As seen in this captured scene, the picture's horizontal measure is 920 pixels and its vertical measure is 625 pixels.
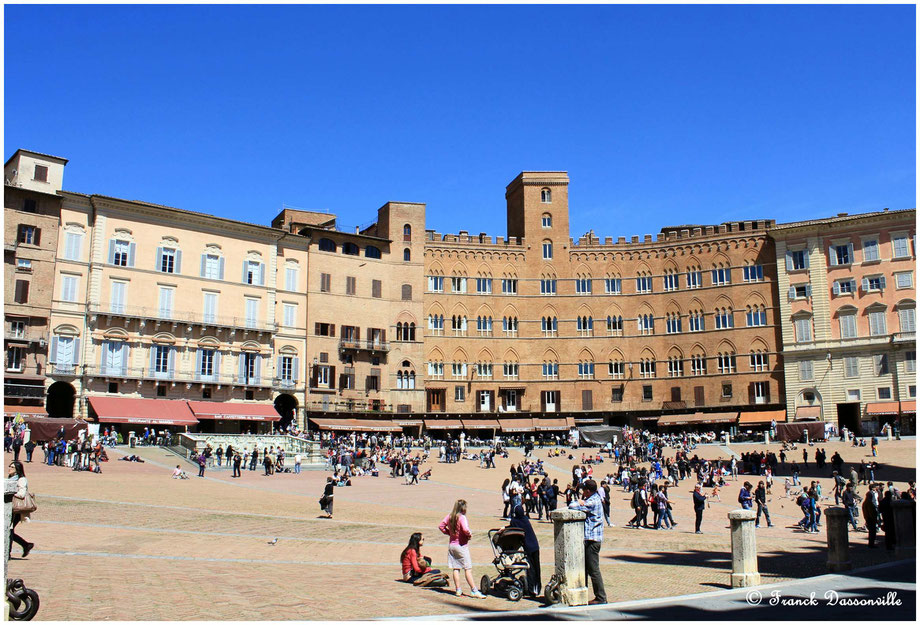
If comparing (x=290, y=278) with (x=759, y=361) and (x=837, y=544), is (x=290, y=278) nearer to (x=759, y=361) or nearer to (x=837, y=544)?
(x=759, y=361)

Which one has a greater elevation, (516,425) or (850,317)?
(850,317)

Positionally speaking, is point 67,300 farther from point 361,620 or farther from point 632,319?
point 361,620

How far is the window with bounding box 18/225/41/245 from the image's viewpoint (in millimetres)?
49188

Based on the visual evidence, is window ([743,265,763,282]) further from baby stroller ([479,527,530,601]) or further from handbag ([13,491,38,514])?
handbag ([13,491,38,514])

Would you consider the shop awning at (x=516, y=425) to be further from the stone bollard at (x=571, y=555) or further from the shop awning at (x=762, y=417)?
the stone bollard at (x=571, y=555)

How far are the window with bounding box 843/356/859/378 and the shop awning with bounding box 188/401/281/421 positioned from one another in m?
40.7

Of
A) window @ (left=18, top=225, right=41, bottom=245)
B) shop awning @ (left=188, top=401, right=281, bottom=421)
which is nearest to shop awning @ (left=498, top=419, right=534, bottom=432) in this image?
shop awning @ (left=188, top=401, right=281, bottom=421)

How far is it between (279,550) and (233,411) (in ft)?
A: 130

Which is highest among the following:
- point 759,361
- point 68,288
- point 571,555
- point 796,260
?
point 796,260

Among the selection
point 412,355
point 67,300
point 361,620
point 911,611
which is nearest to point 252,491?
point 361,620

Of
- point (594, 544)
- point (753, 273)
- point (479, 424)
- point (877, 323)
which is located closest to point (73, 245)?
point (479, 424)

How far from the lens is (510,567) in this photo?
1212 centimetres

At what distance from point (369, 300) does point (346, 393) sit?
762cm

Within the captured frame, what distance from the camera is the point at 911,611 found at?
1002 cm
